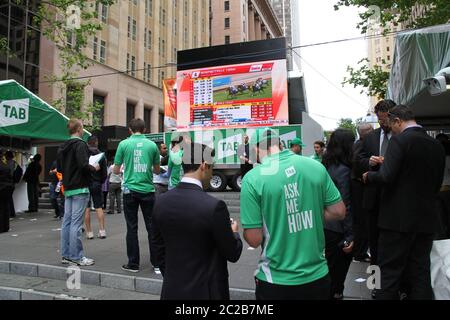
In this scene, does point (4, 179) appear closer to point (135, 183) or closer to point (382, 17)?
point (135, 183)

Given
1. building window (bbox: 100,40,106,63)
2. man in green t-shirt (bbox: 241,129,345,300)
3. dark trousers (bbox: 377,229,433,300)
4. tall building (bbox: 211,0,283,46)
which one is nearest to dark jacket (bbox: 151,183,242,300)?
man in green t-shirt (bbox: 241,129,345,300)

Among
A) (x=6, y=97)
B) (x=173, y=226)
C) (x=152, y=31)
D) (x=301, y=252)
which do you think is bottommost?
(x=301, y=252)

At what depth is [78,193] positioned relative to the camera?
559 centimetres

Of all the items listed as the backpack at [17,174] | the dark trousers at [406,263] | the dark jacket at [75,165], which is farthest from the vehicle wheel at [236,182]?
the dark trousers at [406,263]

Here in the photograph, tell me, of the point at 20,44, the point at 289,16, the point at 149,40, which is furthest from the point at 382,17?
the point at 289,16

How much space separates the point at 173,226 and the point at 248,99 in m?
13.1

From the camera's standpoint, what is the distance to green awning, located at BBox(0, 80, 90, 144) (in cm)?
905

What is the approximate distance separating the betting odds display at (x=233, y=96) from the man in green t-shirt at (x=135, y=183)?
9722mm

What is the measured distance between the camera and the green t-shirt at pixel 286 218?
7.95 ft

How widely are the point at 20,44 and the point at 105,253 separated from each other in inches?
847

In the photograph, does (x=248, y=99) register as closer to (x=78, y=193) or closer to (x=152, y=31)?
(x=78, y=193)

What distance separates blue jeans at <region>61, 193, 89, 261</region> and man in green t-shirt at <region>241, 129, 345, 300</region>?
3780 mm

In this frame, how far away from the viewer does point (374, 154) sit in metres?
4.23
